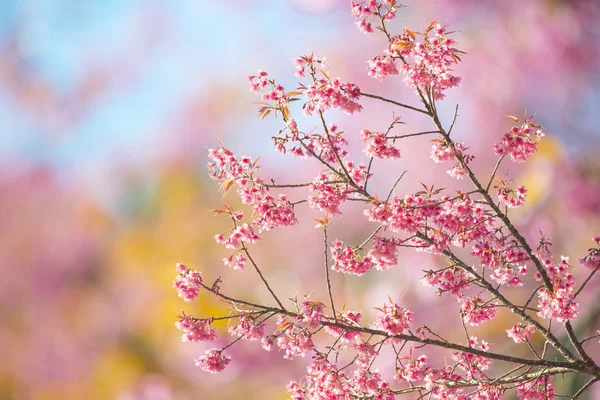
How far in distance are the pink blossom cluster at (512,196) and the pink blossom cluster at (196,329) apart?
649 mm

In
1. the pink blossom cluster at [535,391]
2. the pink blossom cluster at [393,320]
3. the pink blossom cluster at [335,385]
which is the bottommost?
the pink blossom cluster at [535,391]

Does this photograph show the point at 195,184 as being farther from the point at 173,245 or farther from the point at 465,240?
the point at 465,240

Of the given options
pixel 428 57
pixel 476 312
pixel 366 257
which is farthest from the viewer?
pixel 476 312

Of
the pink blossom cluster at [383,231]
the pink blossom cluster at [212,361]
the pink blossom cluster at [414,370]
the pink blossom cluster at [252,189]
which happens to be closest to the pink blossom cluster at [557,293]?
the pink blossom cluster at [383,231]

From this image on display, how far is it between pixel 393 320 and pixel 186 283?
43 centimetres

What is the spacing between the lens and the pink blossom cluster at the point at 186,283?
1220 mm

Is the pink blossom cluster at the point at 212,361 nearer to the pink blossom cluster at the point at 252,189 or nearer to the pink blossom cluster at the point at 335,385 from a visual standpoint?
the pink blossom cluster at the point at 335,385

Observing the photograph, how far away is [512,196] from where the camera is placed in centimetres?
121

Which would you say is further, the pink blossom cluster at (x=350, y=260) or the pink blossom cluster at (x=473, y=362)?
the pink blossom cluster at (x=473, y=362)

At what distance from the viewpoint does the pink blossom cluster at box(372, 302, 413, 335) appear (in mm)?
1144

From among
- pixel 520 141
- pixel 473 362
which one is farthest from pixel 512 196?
pixel 473 362

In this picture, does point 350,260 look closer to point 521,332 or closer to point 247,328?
point 247,328

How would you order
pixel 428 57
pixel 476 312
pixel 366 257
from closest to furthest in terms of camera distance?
pixel 428 57, pixel 366 257, pixel 476 312

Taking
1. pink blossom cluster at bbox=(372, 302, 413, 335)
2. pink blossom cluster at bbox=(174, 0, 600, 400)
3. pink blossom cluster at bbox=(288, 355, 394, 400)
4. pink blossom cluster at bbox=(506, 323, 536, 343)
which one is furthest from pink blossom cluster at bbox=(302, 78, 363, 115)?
pink blossom cluster at bbox=(506, 323, 536, 343)
